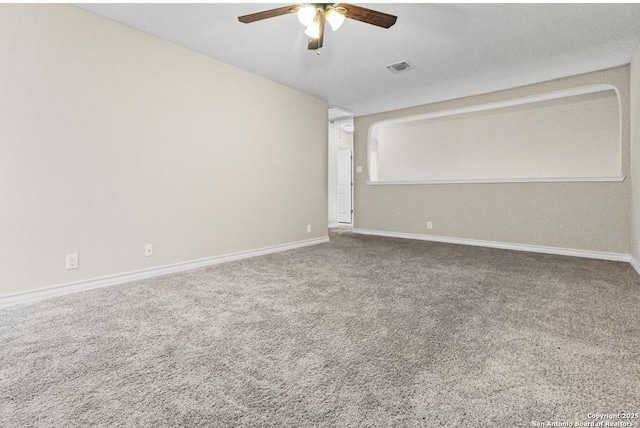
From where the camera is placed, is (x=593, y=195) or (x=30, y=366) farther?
(x=593, y=195)

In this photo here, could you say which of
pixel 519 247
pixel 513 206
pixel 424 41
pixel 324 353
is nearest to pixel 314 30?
pixel 424 41

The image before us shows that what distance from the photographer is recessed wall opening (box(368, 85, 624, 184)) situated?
13.7 feet

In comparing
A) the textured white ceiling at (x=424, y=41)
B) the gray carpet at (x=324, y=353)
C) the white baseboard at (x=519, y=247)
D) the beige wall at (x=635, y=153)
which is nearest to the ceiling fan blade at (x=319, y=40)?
the textured white ceiling at (x=424, y=41)

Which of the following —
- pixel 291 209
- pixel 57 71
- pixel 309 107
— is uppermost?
pixel 309 107

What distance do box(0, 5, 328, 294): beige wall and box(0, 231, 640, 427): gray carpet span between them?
1.54 feet

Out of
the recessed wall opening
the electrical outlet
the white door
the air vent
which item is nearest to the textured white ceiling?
the air vent

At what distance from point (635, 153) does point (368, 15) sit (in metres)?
3.31

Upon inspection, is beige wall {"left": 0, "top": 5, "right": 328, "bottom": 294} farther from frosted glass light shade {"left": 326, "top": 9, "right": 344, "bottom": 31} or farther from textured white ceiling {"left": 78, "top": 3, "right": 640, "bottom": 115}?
frosted glass light shade {"left": 326, "top": 9, "right": 344, "bottom": 31}

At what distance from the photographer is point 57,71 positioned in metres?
2.39

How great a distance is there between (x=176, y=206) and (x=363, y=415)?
2.80 metres

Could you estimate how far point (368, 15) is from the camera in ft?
6.90

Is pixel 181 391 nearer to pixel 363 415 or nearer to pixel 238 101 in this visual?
pixel 363 415

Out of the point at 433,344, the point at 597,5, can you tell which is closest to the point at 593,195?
the point at 597,5

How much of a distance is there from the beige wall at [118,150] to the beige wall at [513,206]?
2.50m
